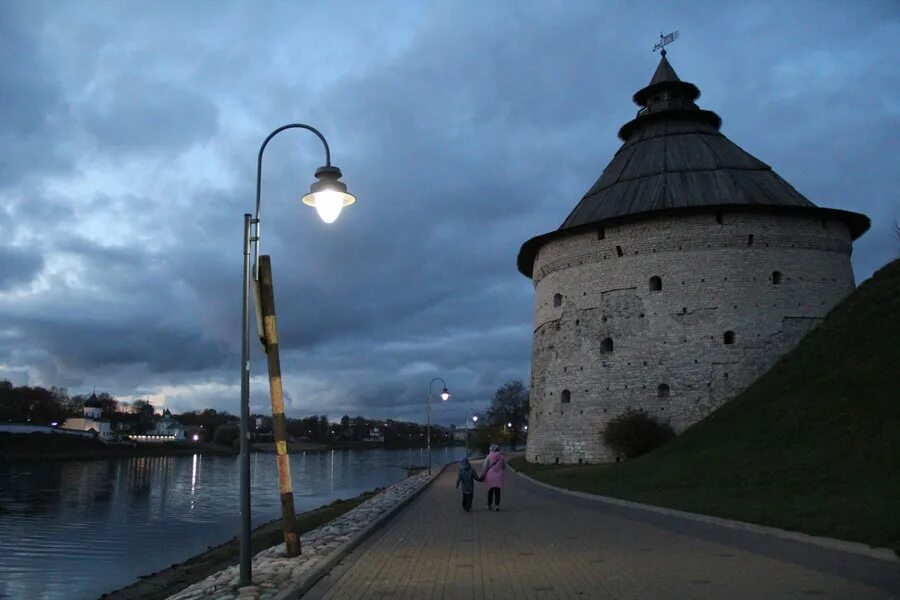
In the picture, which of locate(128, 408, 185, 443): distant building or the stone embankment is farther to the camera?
locate(128, 408, 185, 443): distant building

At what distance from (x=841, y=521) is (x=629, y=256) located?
22757 millimetres

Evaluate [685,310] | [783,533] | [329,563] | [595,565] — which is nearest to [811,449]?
[783,533]

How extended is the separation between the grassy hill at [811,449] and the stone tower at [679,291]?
12.5ft

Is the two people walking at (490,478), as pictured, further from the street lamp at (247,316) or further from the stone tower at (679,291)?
the stone tower at (679,291)

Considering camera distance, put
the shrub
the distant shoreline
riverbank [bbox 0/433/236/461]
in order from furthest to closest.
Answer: the distant shoreline < riverbank [bbox 0/433/236/461] < the shrub

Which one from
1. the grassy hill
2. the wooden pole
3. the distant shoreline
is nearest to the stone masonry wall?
the grassy hill

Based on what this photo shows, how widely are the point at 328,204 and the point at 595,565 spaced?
526cm

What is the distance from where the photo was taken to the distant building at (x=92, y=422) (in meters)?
122

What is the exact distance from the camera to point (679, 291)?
3078 centimetres

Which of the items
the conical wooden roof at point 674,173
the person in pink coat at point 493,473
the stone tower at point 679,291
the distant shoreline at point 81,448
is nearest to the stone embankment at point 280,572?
the person in pink coat at point 493,473

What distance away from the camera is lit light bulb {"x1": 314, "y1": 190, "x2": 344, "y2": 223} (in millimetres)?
7715

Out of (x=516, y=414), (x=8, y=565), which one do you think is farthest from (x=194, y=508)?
(x=516, y=414)

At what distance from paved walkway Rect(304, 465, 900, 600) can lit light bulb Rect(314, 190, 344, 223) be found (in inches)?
157

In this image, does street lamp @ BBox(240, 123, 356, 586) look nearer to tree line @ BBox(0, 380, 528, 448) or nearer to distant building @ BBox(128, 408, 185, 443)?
tree line @ BBox(0, 380, 528, 448)
